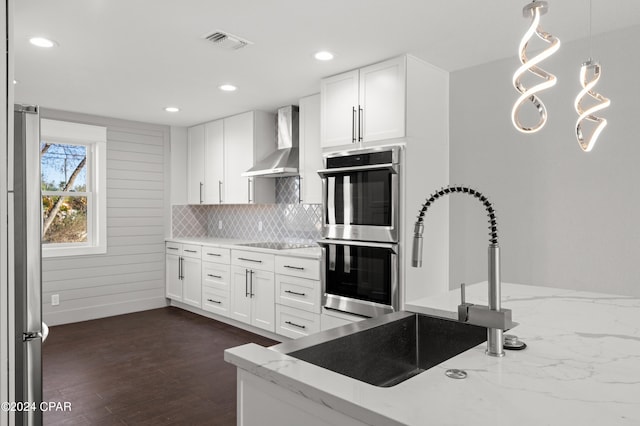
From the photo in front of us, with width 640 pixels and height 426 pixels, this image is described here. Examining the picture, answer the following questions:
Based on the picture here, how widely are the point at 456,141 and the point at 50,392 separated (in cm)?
355

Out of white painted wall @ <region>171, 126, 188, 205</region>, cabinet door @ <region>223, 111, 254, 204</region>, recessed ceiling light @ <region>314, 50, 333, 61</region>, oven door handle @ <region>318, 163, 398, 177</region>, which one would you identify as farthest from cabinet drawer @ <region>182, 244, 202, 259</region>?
recessed ceiling light @ <region>314, 50, 333, 61</region>

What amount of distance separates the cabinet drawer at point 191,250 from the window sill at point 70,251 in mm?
912

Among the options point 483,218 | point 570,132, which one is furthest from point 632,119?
point 483,218

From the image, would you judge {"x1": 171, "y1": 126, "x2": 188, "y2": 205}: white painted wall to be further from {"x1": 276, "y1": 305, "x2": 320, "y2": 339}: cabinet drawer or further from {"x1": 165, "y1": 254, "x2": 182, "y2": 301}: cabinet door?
{"x1": 276, "y1": 305, "x2": 320, "y2": 339}: cabinet drawer

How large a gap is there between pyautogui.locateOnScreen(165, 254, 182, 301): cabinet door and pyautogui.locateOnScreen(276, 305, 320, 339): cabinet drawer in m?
1.96

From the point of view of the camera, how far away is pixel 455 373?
41.3 inches

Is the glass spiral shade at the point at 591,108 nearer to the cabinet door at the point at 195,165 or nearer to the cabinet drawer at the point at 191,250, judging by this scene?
the cabinet drawer at the point at 191,250

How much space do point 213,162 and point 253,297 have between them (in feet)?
6.37

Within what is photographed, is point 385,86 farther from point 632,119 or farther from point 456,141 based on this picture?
point 632,119

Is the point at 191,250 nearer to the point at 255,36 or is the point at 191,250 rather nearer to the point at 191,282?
the point at 191,282

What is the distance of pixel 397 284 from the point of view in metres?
3.11

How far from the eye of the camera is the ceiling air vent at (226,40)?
9.08ft

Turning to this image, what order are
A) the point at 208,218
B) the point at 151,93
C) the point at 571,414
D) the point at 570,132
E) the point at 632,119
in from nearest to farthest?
the point at 571,414, the point at 632,119, the point at 570,132, the point at 151,93, the point at 208,218

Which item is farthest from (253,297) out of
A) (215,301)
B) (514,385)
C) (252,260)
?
(514,385)
